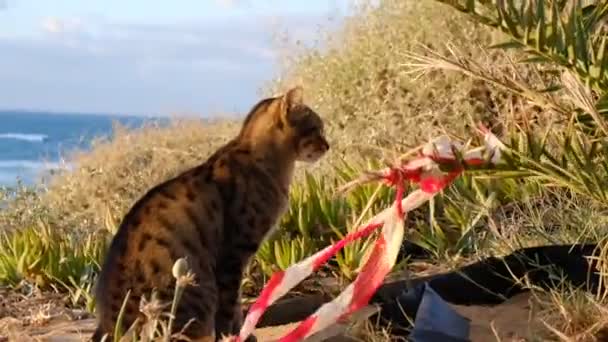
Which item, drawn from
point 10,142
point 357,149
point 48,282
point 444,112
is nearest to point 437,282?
point 48,282

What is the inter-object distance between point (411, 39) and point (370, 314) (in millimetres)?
8384

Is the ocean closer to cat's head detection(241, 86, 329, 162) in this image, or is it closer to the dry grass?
the dry grass

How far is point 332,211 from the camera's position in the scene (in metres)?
7.08

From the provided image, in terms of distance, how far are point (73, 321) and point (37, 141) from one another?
48293mm

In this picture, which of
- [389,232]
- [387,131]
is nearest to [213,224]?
[389,232]

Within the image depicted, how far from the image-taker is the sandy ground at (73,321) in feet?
15.1

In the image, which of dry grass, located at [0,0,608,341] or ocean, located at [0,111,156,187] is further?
ocean, located at [0,111,156,187]

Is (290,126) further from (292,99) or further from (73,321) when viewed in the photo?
(73,321)

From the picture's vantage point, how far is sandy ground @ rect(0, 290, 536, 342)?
4598mm

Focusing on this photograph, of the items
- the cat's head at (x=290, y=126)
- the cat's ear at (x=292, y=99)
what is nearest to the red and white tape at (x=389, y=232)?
the cat's head at (x=290, y=126)

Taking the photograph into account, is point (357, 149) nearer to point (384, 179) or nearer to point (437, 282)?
point (437, 282)

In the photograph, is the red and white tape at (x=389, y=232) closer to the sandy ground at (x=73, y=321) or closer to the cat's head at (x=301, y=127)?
the sandy ground at (x=73, y=321)

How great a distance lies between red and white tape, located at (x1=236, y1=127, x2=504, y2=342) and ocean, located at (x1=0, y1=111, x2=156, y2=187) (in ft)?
24.2

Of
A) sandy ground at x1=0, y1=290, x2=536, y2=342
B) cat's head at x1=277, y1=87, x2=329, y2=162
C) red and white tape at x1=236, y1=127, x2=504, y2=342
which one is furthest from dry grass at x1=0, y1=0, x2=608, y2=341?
red and white tape at x1=236, y1=127, x2=504, y2=342
